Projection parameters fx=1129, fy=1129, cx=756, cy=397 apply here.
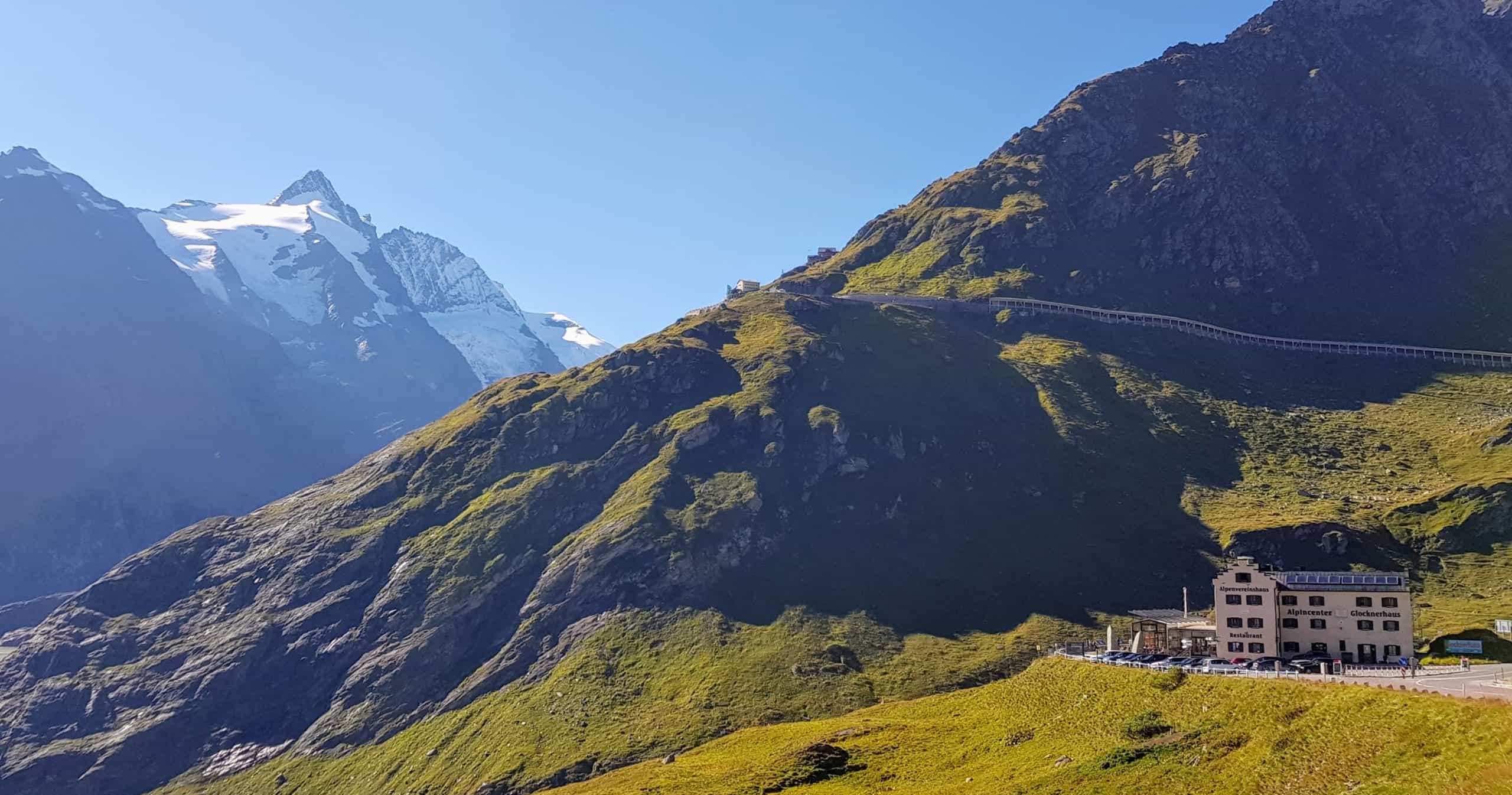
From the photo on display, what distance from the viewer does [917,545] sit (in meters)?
190

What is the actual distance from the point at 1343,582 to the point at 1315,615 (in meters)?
5.10

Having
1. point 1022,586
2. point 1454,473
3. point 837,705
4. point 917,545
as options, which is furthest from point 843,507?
point 1454,473

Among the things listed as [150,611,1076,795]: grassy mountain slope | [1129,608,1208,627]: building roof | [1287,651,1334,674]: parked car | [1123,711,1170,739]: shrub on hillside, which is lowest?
[150,611,1076,795]: grassy mountain slope

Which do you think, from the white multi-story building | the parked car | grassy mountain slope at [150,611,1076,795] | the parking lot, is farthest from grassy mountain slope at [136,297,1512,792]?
the parking lot

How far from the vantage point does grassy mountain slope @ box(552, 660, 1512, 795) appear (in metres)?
59.9

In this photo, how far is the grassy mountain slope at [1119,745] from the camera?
2360 inches

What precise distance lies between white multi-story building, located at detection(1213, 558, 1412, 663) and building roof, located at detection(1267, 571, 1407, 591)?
0.23ft

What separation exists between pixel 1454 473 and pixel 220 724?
215365 mm

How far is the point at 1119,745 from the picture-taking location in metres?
80.9

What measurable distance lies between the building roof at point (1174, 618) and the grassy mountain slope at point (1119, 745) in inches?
637

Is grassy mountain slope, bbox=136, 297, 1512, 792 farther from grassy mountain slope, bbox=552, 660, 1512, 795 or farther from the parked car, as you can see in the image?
the parked car

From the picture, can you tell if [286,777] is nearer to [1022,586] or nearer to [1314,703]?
[1022,586]

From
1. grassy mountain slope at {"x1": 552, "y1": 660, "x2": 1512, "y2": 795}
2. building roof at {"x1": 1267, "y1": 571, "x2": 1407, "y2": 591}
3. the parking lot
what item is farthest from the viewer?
building roof at {"x1": 1267, "y1": 571, "x2": 1407, "y2": 591}

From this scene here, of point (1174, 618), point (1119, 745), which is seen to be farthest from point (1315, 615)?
point (1119, 745)
